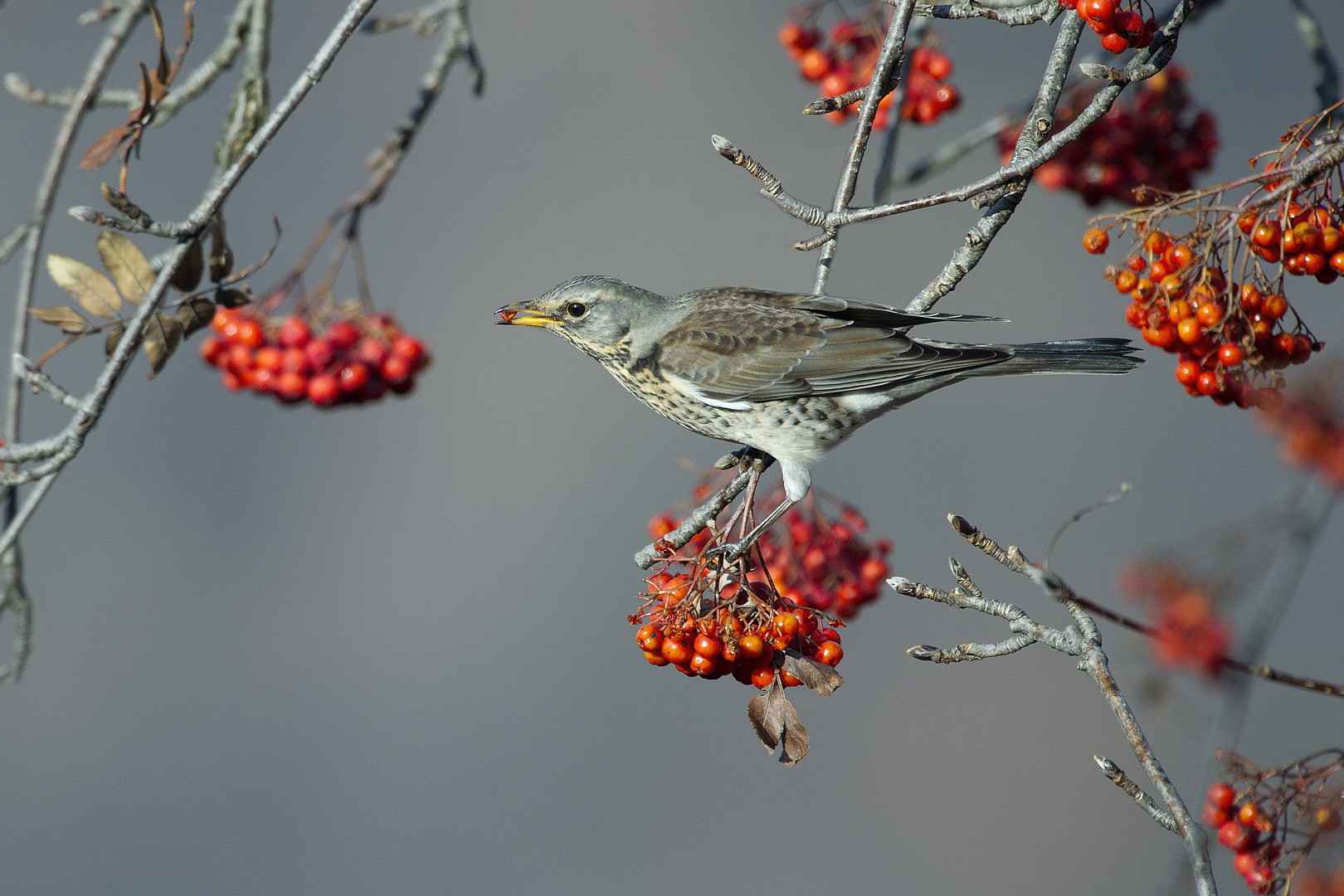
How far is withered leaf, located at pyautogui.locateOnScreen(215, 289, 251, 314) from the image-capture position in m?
2.78

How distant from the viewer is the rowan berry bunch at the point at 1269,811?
6.52 ft

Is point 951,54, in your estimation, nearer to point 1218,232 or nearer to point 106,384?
point 1218,232

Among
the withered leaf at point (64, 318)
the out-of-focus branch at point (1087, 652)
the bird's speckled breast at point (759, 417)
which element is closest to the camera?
the out-of-focus branch at point (1087, 652)

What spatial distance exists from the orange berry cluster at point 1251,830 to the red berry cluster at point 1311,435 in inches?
27.9

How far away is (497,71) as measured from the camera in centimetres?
994

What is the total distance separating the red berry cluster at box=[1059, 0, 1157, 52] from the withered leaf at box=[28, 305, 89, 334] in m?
2.49

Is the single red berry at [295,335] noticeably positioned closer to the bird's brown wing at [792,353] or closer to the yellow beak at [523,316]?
the yellow beak at [523,316]

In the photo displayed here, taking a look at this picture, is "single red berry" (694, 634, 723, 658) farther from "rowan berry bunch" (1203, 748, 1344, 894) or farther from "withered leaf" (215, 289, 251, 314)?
"withered leaf" (215, 289, 251, 314)

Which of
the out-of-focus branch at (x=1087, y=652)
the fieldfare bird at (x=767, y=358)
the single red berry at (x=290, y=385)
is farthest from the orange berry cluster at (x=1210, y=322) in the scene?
the single red berry at (x=290, y=385)

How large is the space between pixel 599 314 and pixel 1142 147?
2.19 meters

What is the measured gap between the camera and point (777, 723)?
2.33 m

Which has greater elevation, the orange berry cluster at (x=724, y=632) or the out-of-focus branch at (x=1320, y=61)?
the out-of-focus branch at (x=1320, y=61)

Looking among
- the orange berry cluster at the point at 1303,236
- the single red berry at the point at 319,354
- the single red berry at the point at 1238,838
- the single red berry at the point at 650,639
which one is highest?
the orange berry cluster at the point at 1303,236

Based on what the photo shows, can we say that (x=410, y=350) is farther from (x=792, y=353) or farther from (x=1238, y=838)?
(x=1238, y=838)
